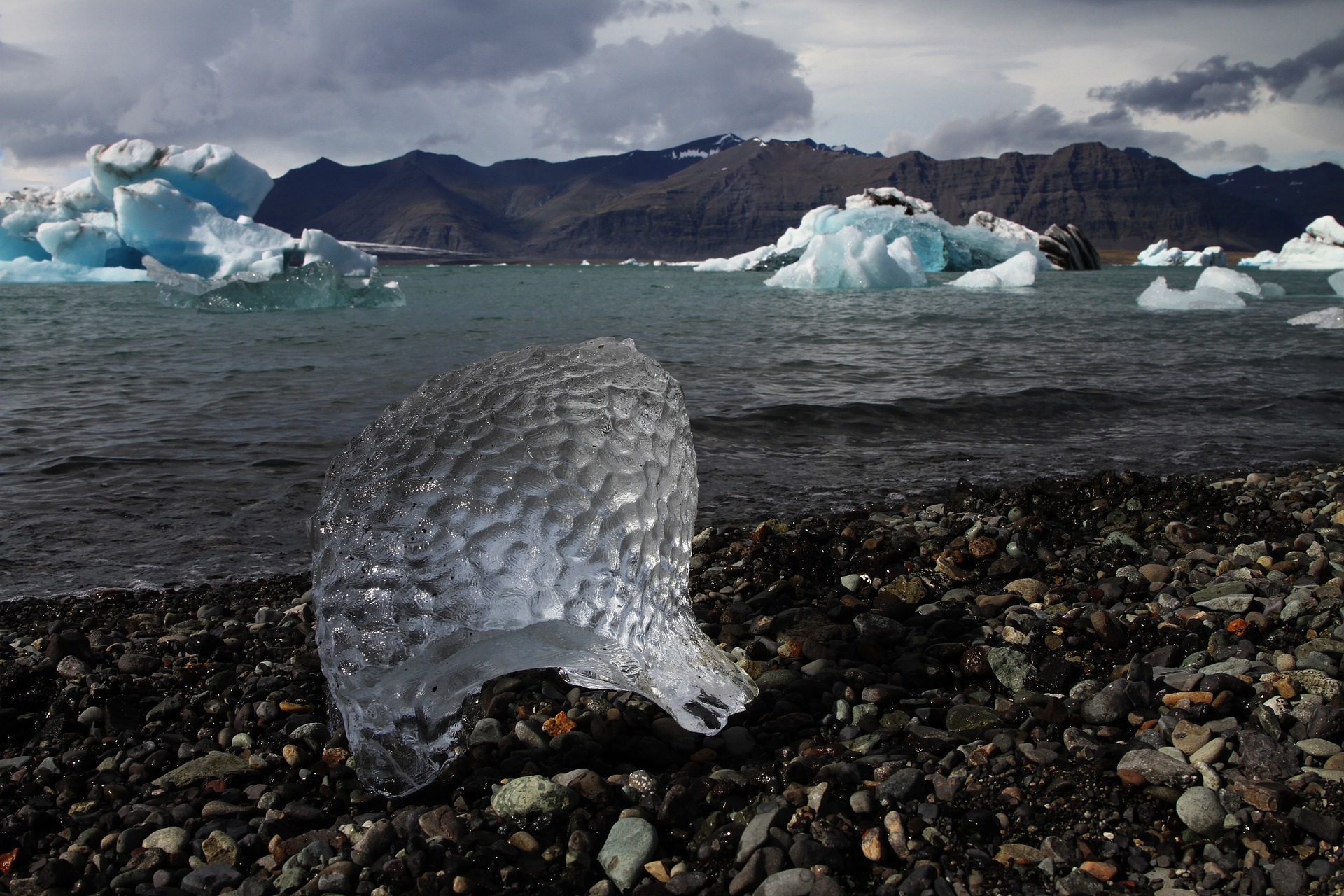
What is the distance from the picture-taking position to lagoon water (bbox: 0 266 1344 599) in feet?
14.3

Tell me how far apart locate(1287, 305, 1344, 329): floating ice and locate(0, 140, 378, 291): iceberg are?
26217 mm

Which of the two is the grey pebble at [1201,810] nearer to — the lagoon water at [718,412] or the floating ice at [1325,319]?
the lagoon water at [718,412]

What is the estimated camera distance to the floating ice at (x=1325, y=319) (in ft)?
50.4

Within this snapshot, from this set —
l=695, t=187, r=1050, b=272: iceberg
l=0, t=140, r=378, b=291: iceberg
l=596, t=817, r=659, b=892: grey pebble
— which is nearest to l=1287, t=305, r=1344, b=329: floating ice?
l=596, t=817, r=659, b=892: grey pebble

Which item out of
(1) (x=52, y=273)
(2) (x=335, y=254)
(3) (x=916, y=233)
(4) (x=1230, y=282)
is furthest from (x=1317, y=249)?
(1) (x=52, y=273)

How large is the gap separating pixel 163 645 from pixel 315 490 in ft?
7.24

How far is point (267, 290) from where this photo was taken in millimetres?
21641

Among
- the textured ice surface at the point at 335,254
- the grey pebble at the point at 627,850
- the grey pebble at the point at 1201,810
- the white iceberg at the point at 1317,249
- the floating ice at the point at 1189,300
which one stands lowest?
the grey pebble at the point at 627,850

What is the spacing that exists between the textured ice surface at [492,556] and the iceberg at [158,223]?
90.0 feet

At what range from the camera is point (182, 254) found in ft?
102

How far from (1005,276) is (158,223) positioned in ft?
101

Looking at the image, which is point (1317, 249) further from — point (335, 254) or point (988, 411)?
point (988, 411)

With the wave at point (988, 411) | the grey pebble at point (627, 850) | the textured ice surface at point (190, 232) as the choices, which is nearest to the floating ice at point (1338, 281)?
the wave at point (988, 411)

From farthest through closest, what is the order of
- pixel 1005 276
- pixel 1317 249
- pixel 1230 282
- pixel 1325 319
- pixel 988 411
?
pixel 1317 249 → pixel 1005 276 → pixel 1230 282 → pixel 1325 319 → pixel 988 411
